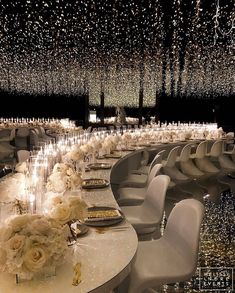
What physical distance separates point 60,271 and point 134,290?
0.86 metres

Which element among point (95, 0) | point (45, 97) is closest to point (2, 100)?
point (45, 97)

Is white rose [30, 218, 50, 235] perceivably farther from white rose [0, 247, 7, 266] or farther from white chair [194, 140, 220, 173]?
white chair [194, 140, 220, 173]

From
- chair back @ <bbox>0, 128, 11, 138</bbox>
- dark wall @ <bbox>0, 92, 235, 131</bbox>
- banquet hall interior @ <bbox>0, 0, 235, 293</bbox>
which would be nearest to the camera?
banquet hall interior @ <bbox>0, 0, 235, 293</bbox>

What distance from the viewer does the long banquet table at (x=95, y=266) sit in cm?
141

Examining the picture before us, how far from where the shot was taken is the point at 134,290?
87.5 inches

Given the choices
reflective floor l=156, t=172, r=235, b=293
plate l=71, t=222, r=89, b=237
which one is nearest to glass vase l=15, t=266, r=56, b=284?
plate l=71, t=222, r=89, b=237

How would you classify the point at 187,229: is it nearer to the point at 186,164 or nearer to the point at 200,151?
the point at 186,164

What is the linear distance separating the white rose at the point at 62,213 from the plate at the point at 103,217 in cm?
45

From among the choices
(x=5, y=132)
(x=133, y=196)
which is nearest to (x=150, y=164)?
(x=133, y=196)

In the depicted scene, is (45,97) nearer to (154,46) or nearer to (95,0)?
(154,46)

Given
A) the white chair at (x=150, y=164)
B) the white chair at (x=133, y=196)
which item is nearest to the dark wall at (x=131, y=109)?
the white chair at (x=150, y=164)

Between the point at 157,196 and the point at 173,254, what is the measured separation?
2.87ft

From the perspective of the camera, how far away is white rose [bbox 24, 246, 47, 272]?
1343 mm

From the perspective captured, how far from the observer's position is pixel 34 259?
1.35 meters
